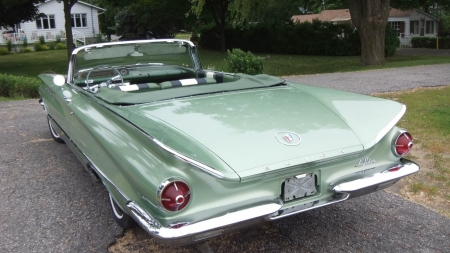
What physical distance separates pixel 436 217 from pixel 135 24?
3709 cm

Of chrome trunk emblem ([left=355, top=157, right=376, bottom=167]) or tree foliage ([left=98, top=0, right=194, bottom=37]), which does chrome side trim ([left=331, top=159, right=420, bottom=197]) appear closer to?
chrome trunk emblem ([left=355, top=157, right=376, bottom=167])

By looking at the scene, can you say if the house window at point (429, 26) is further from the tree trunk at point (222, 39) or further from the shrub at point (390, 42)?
the tree trunk at point (222, 39)

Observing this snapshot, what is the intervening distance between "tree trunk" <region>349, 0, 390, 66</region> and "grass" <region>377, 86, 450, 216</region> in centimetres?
854

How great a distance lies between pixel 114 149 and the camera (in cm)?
290

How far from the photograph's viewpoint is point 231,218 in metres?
2.44

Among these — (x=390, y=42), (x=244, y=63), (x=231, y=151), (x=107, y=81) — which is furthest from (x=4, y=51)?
(x=231, y=151)

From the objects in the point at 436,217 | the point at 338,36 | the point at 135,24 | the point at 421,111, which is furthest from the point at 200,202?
the point at 135,24

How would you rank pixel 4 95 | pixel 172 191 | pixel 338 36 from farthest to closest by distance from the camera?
pixel 338 36 < pixel 4 95 < pixel 172 191

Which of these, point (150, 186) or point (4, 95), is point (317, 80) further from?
point (150, 186)

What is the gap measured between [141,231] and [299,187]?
131cm

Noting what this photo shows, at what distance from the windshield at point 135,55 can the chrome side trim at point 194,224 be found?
2544mm

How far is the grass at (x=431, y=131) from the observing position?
13.5ft

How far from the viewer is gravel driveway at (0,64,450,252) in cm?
310

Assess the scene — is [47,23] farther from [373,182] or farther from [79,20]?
[373,182]
